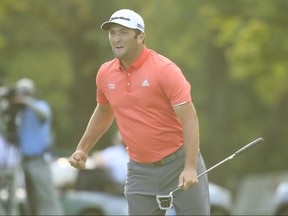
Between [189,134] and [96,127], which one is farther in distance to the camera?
[96,127]

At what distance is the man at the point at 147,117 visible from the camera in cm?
797

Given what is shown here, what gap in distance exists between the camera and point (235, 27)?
80.5ft

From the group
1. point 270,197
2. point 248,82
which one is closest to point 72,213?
point 270,197

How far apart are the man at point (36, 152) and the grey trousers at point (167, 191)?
5.51 metres

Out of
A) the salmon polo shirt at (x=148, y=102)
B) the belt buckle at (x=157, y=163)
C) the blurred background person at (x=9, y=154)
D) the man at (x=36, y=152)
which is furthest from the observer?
the blurred background person at (x=9, y=154)

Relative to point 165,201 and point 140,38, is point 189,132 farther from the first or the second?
point 140,38

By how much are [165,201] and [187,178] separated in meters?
0.38

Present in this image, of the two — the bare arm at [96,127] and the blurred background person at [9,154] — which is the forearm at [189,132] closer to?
the bare arm at [96,127]

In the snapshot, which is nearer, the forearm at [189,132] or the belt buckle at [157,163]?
the forearm at [189,132]

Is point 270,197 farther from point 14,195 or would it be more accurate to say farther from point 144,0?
point 14,195

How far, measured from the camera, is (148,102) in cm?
800

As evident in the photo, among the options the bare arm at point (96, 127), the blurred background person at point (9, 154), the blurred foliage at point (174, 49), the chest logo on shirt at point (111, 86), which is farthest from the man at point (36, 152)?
the chest logo on shirt at point (111, 86)

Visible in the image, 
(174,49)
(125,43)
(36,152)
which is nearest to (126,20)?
(125,43)

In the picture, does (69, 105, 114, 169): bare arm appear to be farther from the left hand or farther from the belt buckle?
the left hand
